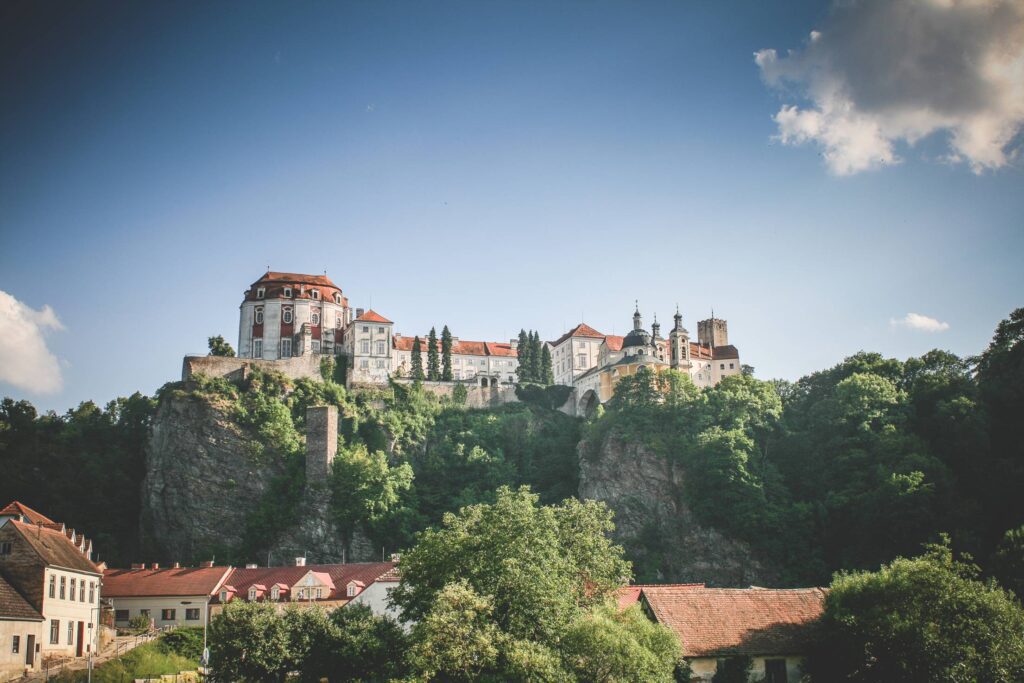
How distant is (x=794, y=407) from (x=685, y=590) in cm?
4104

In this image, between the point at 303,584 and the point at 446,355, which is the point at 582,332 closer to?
the point at 446,355

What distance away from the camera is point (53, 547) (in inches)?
1935

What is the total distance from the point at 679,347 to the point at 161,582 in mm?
59813

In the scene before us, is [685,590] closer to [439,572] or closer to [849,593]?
[849,593]

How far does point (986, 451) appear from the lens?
2537 inches

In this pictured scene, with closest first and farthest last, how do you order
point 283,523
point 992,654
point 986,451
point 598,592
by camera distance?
point 992,654, point 598,592, point 986,451, point 283,523

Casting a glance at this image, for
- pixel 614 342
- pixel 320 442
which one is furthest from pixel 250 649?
pixel 614 342

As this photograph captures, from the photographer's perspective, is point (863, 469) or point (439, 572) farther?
point (863, 469)

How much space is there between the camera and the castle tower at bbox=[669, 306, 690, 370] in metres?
100

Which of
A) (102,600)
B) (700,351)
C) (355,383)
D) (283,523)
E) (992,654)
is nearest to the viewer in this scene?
(992,654)

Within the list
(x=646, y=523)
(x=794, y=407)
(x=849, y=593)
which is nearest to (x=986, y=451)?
(x=794, y=407)

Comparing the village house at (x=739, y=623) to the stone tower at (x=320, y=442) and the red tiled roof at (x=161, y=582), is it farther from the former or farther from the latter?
the stone tower at (x=320, y=442)

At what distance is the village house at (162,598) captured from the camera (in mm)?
57969

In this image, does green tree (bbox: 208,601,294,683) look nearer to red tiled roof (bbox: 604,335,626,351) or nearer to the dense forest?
the dense forest
